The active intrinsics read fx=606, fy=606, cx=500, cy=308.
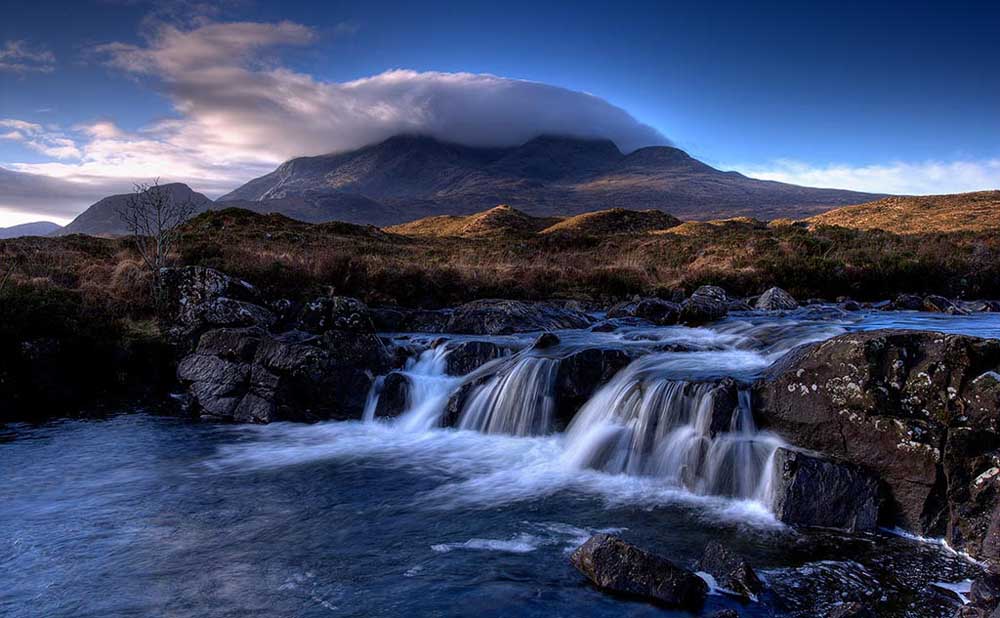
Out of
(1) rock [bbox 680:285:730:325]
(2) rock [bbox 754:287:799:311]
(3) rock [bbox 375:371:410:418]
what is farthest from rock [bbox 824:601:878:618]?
(2) rock [bbox 754:287:799:311]

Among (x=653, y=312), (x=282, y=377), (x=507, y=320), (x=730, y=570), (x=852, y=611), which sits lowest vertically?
(x=730, y=570)

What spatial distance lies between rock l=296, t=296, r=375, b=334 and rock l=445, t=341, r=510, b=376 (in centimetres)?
284

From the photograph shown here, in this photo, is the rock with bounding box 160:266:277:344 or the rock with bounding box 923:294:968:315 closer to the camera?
the rock with bounding box 160:266:277:344

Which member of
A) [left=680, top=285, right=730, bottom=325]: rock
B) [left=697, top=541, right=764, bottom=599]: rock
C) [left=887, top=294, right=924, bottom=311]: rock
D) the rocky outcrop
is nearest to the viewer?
[left=697, top=541, right=764, bottom=599]: rock

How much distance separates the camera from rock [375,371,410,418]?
14898mm

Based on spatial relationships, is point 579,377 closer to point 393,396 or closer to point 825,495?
point 393,396

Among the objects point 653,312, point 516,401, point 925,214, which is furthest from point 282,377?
point 925,214

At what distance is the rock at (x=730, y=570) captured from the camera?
20.8 ft

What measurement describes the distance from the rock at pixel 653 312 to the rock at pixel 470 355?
7.21m

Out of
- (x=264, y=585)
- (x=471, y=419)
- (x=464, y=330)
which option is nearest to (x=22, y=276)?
(x=464, y=330)

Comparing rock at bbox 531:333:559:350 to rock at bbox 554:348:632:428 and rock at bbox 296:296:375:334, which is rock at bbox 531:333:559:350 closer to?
rock at bbox 554:348:632:428

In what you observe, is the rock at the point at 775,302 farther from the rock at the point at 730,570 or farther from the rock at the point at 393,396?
the rock at the point at 730,570

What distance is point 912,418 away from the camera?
27.8ft

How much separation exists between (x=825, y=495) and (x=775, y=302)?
17.6 meters
